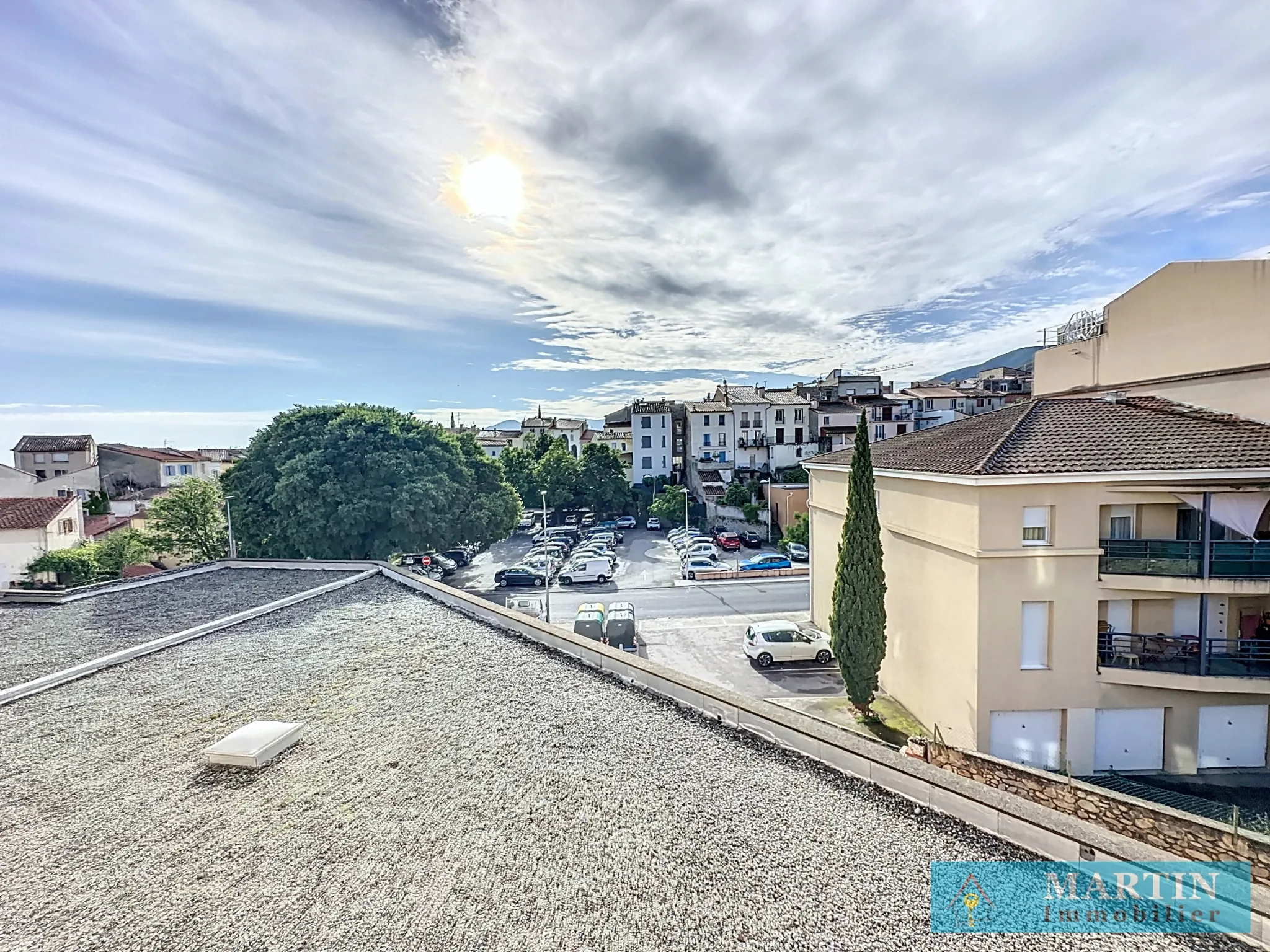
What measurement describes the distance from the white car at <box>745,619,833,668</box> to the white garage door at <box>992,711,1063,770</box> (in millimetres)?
5147

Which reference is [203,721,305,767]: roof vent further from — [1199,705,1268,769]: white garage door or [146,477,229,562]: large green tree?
[146,477,229,562]: large green tree

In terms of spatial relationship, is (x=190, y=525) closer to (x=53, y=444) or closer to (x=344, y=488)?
(x=344, y=488)

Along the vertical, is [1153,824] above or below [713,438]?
below

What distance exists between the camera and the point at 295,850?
4094 mm

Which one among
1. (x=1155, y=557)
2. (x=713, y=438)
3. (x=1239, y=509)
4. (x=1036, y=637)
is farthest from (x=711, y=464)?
(x=1239, y=509)

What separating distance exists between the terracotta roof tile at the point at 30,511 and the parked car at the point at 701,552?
29475mm

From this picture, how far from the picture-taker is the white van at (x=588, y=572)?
2641cm

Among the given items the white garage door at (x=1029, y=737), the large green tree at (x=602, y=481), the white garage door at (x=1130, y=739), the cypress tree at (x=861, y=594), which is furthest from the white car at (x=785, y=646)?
the large green tree at (x=602, y=481)

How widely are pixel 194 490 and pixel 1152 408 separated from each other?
3817 cm

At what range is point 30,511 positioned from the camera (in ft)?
80.4

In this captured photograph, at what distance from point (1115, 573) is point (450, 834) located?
12338 millimetres

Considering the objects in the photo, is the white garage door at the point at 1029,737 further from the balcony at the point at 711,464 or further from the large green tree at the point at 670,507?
the balcony at the point at 711,464

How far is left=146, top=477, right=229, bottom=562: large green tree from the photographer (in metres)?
27.5

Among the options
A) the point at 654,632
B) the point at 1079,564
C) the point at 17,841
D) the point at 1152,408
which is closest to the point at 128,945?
the point at 17,841
